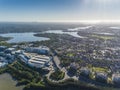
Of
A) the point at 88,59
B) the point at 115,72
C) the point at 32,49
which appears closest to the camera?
the point at 115,72

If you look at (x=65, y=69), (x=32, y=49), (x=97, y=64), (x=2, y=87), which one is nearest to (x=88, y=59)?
(x=97, y=64)

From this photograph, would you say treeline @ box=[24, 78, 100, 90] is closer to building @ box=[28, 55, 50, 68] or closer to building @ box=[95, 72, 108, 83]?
building @ box=[95, 72, 108, 83]

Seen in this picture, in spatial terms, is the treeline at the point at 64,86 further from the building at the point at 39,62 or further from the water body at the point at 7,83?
the building at the point at 39,62

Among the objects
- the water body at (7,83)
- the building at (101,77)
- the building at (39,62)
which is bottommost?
the water body at (7,83)

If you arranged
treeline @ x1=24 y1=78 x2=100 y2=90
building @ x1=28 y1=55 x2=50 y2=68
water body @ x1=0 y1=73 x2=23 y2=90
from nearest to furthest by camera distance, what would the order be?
treeline @ x1=24 y1=78 x2=100 y2=90 < water body @ x1=0 y1=73 x2=23 y2=90 < building @ x1=28 y1=55 x2=50 y2=68

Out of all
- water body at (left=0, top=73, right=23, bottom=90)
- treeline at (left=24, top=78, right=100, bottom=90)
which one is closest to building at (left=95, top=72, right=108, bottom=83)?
treeline at (left=24, top=78, right=100, bottom=90)

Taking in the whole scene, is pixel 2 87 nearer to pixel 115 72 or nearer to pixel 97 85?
pixel 97 85

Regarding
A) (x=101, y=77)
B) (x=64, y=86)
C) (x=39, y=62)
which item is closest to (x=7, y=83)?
(x=39, y=62)

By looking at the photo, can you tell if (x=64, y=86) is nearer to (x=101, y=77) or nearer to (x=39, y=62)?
(x=101, y=77)

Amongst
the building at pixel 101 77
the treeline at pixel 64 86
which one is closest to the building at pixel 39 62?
the treeline at pixel 64 86
